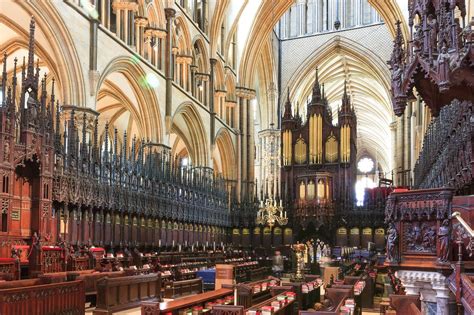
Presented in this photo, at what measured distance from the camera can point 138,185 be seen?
18.6 metres

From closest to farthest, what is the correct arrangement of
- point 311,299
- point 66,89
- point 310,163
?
point 311,299 < point 66,89 < point 310,163

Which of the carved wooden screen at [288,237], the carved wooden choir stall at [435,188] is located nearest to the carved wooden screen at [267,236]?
the carved wooden screen at [288,237]

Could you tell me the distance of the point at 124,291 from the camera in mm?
10609

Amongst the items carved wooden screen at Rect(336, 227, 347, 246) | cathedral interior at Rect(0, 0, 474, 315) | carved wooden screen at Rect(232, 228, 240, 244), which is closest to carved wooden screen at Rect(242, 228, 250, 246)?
cathedral interior at Rect(0, 0, 474, 315)

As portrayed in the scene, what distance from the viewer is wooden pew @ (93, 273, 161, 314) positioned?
9852 millimetres

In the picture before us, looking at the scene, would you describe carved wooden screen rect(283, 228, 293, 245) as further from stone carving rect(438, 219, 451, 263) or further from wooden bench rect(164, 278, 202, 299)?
stone carving rect(438, 219, 451, 263)

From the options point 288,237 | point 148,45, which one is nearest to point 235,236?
point 288,237

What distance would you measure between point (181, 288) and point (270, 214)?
11086mm

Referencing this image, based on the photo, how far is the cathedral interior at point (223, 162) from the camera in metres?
7.93

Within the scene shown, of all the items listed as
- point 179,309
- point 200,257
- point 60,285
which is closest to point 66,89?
point 200,257

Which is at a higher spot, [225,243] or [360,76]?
[360,76]

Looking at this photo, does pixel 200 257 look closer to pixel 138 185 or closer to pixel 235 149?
pixel 138 185

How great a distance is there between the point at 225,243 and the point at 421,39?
22.9 meters

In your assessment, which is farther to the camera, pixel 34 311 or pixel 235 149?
pixel 235 149
